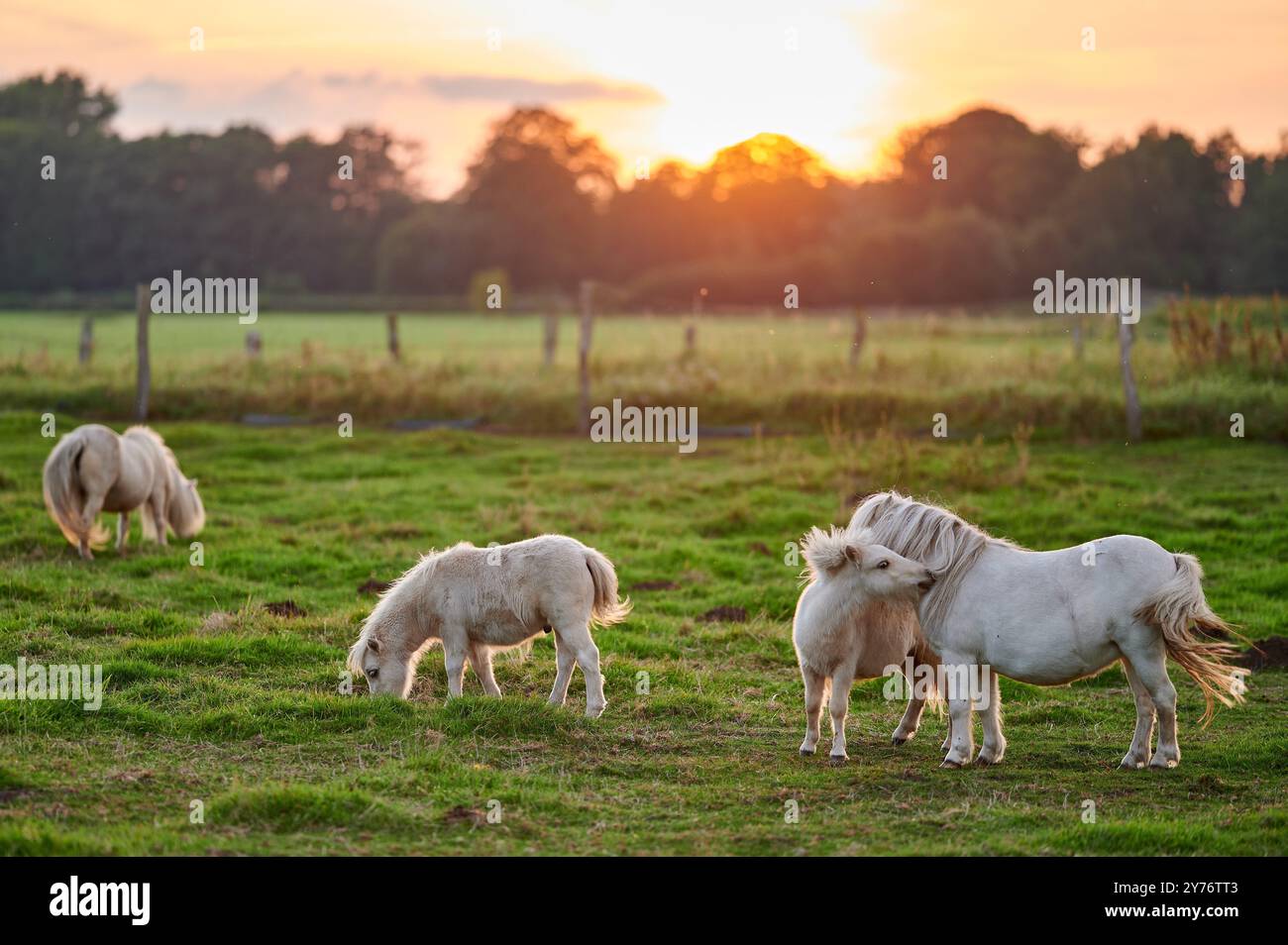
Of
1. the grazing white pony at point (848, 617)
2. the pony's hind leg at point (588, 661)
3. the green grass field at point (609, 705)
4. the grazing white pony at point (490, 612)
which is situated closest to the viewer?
the green grass field at point (609, 705)

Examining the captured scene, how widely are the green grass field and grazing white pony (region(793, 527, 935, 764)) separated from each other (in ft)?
1.65

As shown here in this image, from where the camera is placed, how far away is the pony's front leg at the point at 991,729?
787cm

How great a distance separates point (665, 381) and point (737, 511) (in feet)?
26.8

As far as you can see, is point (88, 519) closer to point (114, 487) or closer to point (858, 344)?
point (114, 487)

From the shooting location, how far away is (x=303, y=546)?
13859mm

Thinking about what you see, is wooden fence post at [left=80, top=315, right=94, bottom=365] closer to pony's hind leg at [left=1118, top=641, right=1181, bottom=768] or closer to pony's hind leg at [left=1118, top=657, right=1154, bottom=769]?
pony's hind leg at [left=1118, top=657, right=1154, bottom=769]

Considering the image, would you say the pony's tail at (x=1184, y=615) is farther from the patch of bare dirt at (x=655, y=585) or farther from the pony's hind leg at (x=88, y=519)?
the pony's hind leg at (x=88, y=519)

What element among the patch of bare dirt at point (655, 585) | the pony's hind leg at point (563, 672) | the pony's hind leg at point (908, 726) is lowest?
the pony's hind leg at point (908, 726)

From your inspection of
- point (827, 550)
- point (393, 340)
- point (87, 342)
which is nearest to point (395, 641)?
point (827, 550)

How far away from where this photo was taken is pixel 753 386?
2350 centimetres

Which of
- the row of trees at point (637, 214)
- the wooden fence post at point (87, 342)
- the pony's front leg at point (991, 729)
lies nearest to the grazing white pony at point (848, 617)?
the pony's front leg at point (991, 729)

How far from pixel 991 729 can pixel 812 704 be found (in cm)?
112
